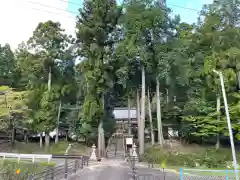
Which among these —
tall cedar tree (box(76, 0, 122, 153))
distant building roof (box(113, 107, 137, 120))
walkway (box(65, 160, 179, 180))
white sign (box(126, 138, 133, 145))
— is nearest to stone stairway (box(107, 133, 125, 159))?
white sign (box(126, 138, 133, 145))

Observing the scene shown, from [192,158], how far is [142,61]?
33.5 ft

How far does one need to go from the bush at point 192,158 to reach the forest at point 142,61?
6.00ft

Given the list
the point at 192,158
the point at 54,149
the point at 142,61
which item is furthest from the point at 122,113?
the point at 192,158

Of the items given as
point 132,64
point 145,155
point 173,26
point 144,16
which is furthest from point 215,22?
point 145,155

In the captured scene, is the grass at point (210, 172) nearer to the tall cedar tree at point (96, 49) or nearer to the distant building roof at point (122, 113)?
the tall cedar tree at point (96, 49)

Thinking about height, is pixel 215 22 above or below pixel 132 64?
above

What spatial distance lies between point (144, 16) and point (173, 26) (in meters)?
3.59

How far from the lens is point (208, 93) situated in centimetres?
2725

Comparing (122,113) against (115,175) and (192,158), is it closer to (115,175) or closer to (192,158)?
(192,158)

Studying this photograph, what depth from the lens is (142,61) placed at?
26609mm

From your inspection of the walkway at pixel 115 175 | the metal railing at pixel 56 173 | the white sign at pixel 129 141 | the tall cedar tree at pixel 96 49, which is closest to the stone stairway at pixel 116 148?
the white sign at pixel 129 141

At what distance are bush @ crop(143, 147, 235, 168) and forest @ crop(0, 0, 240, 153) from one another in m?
1.83

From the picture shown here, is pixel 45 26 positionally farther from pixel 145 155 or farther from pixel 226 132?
pixel 226 132

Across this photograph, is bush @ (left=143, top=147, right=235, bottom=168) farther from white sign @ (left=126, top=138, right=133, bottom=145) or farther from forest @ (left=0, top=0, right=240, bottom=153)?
white sign @ (left=126, top=138, right=133, bottom=145)
